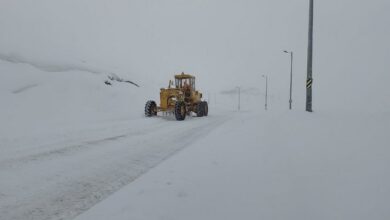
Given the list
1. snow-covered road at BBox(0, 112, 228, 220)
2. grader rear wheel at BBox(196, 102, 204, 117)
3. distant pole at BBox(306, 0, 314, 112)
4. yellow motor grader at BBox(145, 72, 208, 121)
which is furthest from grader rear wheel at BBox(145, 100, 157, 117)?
snow-covered road at BBox(0, 112, 228, 220)

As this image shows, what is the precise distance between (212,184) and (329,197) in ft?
5.21

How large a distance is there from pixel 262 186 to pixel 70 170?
3242 mm

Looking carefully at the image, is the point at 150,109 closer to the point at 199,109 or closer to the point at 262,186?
the point at 199,109

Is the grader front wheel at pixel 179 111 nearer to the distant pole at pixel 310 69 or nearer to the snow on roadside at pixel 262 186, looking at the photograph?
the distant pole at pixel 310 69

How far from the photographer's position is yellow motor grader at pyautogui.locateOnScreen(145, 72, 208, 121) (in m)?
19.7

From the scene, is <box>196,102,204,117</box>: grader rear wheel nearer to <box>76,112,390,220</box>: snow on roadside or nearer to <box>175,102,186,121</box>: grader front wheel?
<box>175,102,186,121</box>: grader front wheel

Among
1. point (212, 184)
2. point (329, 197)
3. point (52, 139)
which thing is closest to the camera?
point (329, 197)

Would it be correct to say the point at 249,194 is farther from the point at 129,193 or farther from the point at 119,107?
the point at 119,107

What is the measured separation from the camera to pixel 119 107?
24016 millimetres

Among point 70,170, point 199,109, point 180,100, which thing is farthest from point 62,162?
point 199,109

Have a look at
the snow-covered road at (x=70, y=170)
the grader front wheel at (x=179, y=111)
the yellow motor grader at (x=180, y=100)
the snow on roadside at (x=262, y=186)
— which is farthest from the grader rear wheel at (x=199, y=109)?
the snow on roadside at (x=262, y=186)

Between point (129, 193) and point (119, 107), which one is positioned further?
point (119, 107)

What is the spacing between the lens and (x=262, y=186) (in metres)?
4.91

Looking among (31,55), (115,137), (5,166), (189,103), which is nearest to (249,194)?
(5,166)
